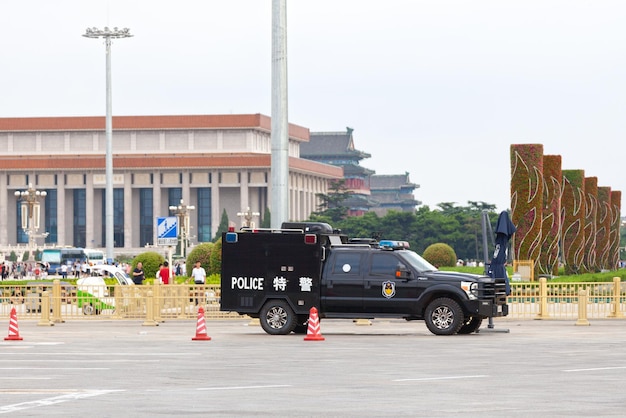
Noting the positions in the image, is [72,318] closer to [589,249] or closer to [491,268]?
[491,268]

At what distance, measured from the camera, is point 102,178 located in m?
154

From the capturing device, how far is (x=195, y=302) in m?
35.8

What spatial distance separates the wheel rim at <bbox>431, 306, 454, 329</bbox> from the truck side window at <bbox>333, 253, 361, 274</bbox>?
1.84 m

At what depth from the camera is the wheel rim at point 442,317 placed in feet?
88.9

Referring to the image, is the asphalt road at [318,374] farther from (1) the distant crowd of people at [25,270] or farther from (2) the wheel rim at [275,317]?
(1) the distant crowd of people at [25,270]

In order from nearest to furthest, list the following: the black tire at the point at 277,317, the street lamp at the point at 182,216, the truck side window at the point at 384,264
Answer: the truck side window at the point at 384,264 < the black tire at the point at 277,317 < the street lamp at the point at 182,216

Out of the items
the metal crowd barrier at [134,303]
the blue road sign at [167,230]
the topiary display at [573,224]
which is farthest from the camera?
the topiary display at [573,224]

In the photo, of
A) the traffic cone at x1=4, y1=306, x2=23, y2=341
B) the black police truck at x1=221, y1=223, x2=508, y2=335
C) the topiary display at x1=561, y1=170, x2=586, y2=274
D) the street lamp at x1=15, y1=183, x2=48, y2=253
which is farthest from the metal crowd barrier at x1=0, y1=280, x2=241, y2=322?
the street lamp at x1=15, y1=183, x2=48, y2=253

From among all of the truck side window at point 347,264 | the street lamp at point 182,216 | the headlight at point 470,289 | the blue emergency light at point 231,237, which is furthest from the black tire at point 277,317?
the street lamp at point 182,216

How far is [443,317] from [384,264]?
163 cm

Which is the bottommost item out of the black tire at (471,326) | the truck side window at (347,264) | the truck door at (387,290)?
the black tire at (471,326)

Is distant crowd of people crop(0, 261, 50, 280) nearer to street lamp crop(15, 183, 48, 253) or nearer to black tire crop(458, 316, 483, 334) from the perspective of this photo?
street lamp crop(15, 183, 48, 253)

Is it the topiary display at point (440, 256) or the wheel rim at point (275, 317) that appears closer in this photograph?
the wheel rim at point (275, 317)

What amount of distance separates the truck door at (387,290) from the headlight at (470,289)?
0.99 metres
